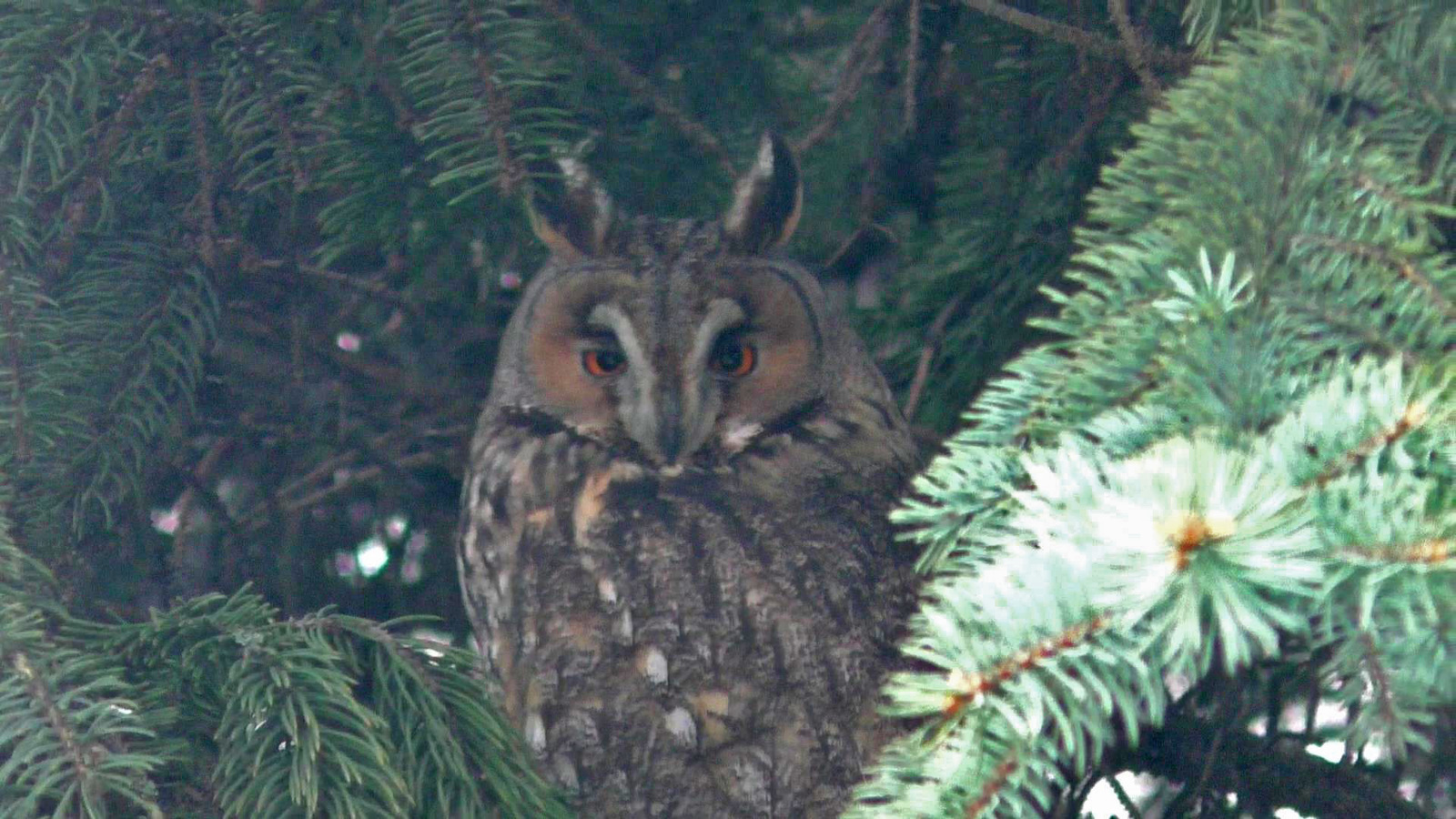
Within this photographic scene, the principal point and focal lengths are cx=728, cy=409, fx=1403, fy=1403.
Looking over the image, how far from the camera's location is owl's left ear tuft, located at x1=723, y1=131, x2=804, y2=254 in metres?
1.82

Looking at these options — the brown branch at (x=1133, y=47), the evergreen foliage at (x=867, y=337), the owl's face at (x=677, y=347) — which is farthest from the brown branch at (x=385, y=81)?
the brown branch at (x=1133, y=47)

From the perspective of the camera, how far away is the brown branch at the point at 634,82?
5.57ft

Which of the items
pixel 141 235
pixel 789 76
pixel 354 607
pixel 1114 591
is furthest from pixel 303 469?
pixel 1114 591

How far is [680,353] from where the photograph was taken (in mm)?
1748

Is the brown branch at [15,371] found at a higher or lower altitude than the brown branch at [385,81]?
lower

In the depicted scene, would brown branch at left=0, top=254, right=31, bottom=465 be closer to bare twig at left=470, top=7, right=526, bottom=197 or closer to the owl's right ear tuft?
bare twig at left=470, top=7, right=526, bottom=197

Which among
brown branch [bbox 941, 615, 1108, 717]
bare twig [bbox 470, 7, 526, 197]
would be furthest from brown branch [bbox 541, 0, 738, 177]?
brown branch [bbox 941, 615, 1108, 717]

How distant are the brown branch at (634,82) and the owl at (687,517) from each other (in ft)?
0.25

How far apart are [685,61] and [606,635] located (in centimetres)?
85

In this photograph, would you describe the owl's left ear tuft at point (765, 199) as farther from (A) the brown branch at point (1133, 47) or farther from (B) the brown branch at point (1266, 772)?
(B) the brown branch at point (1266, 772)

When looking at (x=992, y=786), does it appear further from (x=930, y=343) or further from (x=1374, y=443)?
(x=930, y=343)

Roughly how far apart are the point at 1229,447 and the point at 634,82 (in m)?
1.13

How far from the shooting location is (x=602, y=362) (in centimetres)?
183

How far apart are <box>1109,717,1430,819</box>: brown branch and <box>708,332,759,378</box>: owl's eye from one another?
0.66m
